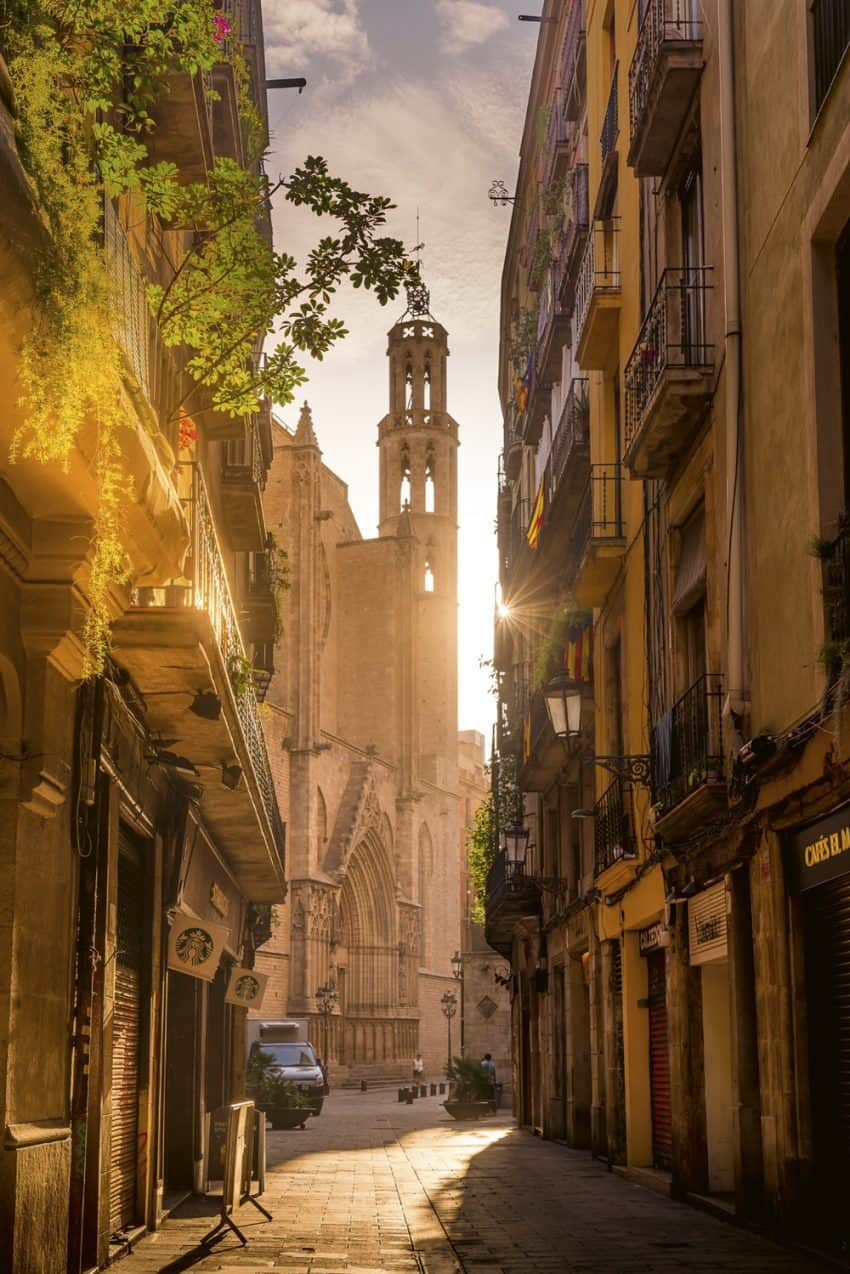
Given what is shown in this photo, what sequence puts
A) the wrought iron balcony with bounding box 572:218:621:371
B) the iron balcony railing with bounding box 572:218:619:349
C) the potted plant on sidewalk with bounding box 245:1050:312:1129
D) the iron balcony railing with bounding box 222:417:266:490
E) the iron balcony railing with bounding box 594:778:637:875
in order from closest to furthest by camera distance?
the iron balcony railing with bounding box 594:778:637:875 → the iron balcony railing with bounding box 222:417:266:490 → the wrought iron balcony with bounding box 572:218:621:371 → the iron balcony railing with bounding box 572:218:619:349 → the potted plant on sidewalk with bounding box 245:1050:312:1129

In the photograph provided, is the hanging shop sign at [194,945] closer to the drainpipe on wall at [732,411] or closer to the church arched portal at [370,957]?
the drainpipe on wall at [732,411]

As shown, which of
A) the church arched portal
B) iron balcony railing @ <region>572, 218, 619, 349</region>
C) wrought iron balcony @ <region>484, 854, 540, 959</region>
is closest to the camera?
iron balcony railing @ <region>572, 218, 619, 349</region>

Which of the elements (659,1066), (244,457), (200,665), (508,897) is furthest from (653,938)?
(508,897)

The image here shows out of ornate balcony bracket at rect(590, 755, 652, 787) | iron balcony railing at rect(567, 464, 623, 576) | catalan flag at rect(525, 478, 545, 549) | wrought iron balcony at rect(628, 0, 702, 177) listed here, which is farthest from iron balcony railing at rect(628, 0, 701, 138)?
catalan flag at rect(525, 478, 545, 549)

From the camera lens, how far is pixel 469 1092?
108 feet

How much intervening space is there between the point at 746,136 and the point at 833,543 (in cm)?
397

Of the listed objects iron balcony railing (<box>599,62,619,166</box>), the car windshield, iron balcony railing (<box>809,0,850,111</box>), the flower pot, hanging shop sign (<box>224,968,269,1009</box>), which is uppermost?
iron balcony railing (<box>599,62,619,166</box>)

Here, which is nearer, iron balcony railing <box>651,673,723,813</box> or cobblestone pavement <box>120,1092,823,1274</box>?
cobblestone pavement <box>120,1092,823,1274</box>

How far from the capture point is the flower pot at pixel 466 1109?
105 ft

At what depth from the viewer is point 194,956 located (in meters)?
14.2

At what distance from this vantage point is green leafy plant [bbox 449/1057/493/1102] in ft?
108

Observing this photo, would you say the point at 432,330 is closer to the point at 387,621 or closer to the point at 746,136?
the point at 387,621

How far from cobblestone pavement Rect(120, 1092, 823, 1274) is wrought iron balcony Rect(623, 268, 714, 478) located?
582 centimetres

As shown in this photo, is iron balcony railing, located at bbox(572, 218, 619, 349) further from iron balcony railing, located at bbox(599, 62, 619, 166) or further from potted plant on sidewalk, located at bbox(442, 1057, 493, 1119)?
potted plant on sidewalk, located at bbox(442, 1057, 493, 1119)
